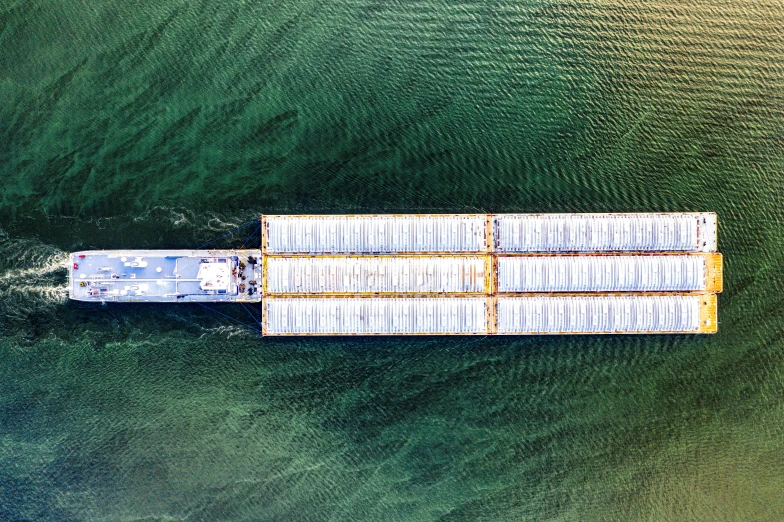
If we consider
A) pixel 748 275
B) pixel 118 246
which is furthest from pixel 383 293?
pixel 748 275

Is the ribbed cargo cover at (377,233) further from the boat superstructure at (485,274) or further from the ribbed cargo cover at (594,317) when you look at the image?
the ribbed cargo cover at (594,317)

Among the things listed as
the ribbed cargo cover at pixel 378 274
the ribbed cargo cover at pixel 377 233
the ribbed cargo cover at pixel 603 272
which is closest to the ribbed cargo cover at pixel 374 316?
the ribbed cargo cover at pixel 378 274

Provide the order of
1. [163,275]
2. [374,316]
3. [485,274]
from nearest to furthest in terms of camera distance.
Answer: [374,316] < [485,274] < [163,275]

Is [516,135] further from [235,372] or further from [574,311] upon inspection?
[235,372]

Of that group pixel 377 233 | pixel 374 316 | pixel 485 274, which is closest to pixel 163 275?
pixel 374 316

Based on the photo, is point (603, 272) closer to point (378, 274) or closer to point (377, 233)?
point (378, 274)

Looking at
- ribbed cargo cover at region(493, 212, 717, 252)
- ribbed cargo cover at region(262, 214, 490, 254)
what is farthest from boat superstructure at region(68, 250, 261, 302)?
ribbed cargo cover at region(493, 212, 717, 252)

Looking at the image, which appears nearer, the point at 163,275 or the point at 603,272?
the point at 603,272
